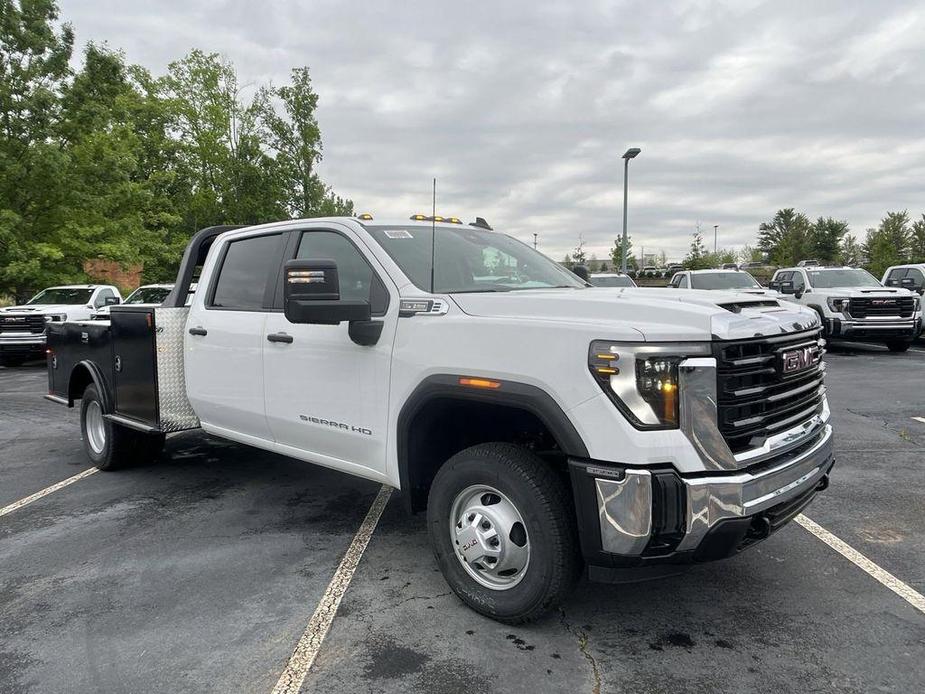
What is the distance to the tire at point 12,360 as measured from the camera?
14422 mm

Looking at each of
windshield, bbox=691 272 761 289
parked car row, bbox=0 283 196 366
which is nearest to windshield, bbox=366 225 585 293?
parked car row, bbox=0 283 196 366

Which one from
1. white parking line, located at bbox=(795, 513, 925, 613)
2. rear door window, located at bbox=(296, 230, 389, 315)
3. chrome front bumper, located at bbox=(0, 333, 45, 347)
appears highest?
rear door window, located at bbox=(296, 230, 389, 315)

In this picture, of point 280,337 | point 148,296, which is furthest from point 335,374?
point 148,296

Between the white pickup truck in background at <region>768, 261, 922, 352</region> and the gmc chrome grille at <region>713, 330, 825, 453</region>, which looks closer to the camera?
the gmc chrome grille at <region>713, 330, 825, 453</region>

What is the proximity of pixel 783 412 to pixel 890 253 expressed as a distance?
137ft

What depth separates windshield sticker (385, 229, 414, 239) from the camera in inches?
155

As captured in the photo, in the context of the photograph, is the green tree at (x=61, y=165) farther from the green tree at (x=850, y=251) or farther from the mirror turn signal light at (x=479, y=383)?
the green tree at (x=850, y=251)

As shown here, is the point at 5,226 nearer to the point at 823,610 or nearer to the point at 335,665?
the point at 335,665

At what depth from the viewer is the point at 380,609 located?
325 centimetres

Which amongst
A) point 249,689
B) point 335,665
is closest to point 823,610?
point 335,665

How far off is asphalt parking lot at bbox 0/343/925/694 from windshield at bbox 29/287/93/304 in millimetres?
11724

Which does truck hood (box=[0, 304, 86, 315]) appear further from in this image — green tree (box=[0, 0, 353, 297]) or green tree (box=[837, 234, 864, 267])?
green tree (box=[837, 234, 864, 267])

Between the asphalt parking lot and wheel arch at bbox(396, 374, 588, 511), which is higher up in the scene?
wheel arch at bbox(396, 374, 588, 511)

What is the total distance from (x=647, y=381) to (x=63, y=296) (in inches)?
654
